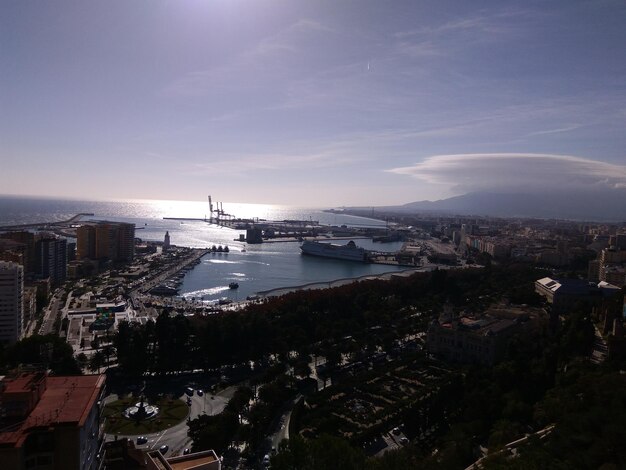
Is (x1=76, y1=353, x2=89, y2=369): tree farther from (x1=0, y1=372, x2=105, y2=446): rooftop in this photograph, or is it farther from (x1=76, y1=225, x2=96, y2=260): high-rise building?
(x1=76, y1=225, x2=96, y2=260): high-rise building

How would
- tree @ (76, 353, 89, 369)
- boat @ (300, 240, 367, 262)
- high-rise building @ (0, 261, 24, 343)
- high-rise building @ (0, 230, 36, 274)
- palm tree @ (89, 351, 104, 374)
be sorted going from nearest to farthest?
palm tree @ (89, 351, 104, 374), tree @ (76, 353, 89, 369), high-rise building @ (0, 261, 24, 343), high-rise building @ (0, 230, 36, 274), boat @ (300, 240, 367, 262)

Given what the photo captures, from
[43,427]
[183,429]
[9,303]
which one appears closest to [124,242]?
[9,303]

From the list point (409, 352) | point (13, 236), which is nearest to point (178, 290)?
point (13, 236)

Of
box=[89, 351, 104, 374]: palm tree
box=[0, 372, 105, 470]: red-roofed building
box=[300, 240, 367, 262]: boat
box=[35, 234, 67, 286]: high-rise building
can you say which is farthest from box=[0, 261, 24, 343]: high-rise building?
box=[300, 240, 367, 262]: boat

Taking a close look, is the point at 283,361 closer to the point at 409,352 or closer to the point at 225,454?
the point at 409,352

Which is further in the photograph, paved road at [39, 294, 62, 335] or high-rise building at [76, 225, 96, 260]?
high-rise building at [76, 225, 96, 260]

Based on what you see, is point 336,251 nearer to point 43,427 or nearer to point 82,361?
point 82,361

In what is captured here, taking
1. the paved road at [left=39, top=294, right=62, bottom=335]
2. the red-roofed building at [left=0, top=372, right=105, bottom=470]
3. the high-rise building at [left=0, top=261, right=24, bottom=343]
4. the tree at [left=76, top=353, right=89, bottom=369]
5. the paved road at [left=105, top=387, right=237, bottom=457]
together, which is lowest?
the paved road at [left=39, top=294, right=62, bottom=335]
